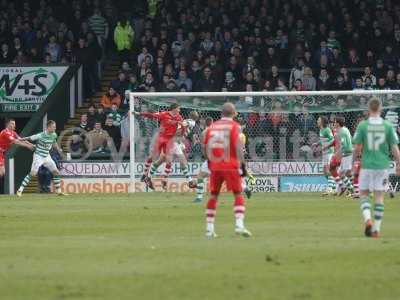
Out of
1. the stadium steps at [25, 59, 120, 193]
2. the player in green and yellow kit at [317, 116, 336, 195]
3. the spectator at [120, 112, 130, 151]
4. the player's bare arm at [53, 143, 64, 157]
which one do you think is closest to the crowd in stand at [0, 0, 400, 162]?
the spectator at [120, 112, 130, 151]

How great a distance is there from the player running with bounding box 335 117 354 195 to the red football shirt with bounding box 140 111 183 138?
14.6 feet

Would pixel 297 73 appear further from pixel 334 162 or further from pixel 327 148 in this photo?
pixel 334 162

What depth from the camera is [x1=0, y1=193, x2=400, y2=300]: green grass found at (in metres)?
13.0

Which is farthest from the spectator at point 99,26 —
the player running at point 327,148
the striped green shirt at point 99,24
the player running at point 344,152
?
the player running at point 344,152

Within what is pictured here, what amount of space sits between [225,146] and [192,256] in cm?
319

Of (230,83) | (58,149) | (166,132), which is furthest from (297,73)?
(58,149)

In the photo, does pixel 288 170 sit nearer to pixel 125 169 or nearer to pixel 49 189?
pixel 125 169

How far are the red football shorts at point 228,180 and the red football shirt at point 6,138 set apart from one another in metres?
17.6

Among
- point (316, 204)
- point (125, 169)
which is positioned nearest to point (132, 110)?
point (125, 169)

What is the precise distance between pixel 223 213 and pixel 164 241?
6.99 m

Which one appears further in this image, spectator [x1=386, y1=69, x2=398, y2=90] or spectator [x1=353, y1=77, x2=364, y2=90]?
spectator [x1=353, y1=77, x2=364, y2=90]

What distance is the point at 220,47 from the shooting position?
40.4 meters

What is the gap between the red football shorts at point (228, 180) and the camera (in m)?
18.7

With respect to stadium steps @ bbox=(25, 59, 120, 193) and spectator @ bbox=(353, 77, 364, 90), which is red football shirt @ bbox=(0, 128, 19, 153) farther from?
spectator @ bbox=(353, 77, 364, 90)
